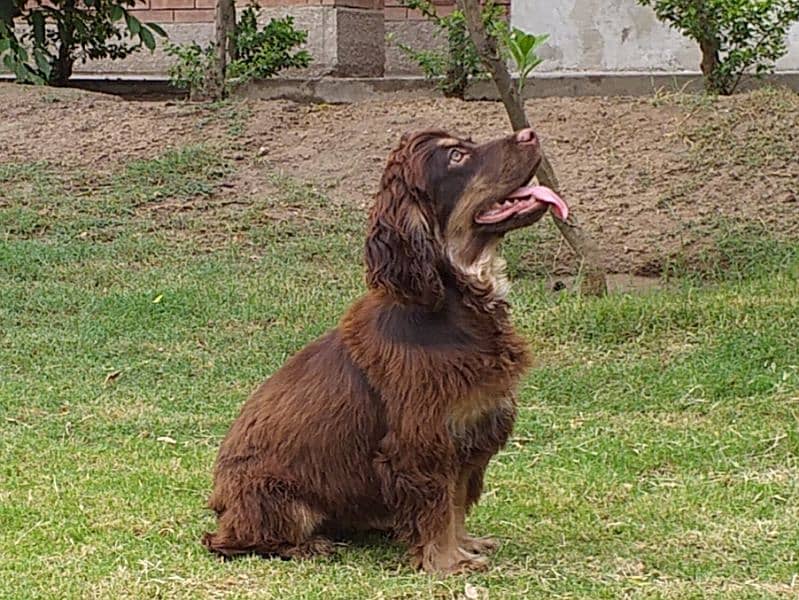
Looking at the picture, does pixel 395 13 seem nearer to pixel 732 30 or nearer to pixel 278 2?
pixel 278 2

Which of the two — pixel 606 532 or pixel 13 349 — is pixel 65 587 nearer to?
pixel 606 532

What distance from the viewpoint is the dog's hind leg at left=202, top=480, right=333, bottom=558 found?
5.20 m

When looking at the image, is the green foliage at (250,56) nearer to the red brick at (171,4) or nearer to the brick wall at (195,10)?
the brick wall at (195,10)

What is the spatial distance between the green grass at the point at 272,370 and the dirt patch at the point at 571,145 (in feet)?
1.13

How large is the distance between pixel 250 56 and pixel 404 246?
35.4 ft

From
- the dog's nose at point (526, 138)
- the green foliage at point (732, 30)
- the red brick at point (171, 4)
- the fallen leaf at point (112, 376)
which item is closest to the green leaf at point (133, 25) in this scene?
the fallen leaf at point (112, 376)

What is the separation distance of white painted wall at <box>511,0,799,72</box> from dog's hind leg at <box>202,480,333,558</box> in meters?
11.6

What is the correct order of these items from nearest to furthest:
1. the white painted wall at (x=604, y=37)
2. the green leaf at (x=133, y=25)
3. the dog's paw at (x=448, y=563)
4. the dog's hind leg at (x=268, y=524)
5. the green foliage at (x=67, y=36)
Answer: the dog's paw at (x=448, y=563)
the dog's hind leg at (x=268, y=524)
the green leaf at (x=133, y=25)
the green foliage at (x=67, y=36)
the white painted wall at (x=604, y=37)

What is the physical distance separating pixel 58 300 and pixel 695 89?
7334 mm

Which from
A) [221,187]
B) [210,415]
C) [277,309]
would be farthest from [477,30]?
[221,187]

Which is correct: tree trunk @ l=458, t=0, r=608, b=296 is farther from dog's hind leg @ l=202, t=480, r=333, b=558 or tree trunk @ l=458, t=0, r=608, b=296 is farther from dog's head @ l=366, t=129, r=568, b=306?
dog's hind leg @ l=202, t=480, r=333, b=558

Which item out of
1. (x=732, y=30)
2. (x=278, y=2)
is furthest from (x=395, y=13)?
(x=732, y=30)

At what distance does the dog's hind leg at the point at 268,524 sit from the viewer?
5203mm

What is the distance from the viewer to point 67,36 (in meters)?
15.2
